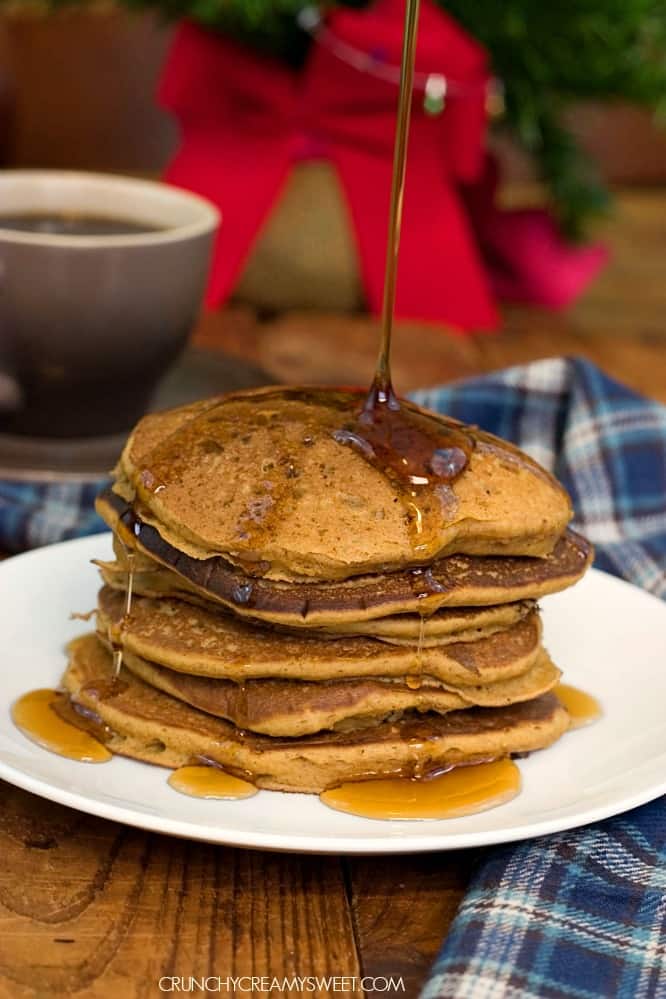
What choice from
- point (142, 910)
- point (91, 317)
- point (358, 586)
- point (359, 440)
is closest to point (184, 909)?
point (142, 910)

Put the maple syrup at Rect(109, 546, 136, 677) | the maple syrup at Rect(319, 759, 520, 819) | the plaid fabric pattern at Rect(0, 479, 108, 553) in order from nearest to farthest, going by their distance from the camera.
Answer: the maple syrup at Rect(319, 759, 520, 819) → the maple syrup at Rect(109, 546, 136, 677) → the plaid fabric pattern at Rect(0, 479, 108, 553)

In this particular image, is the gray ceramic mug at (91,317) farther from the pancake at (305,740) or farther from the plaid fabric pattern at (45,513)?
the pancake at (305,740)

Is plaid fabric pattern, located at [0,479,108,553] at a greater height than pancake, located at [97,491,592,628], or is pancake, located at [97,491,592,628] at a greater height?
pancake, located at [97,491,592,628]

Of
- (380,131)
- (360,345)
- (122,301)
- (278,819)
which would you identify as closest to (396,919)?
(278,819)

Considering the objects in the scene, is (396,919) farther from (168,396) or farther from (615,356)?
(615,356)

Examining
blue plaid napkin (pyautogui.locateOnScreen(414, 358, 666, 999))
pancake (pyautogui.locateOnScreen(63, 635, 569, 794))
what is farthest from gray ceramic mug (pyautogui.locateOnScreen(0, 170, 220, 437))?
blue plaid napkin (pyautogui.locateOnScreen(414, 358, 666, 999))

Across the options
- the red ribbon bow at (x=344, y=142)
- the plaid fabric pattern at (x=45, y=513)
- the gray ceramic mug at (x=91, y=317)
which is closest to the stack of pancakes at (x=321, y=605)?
the plaid fabric pattern at (x=45, y=513)

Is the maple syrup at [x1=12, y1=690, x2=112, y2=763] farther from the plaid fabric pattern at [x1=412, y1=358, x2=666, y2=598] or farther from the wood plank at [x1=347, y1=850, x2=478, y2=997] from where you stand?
the plaid fabric pattern at [x1=412, y1=358, x2=666, y2=598]
